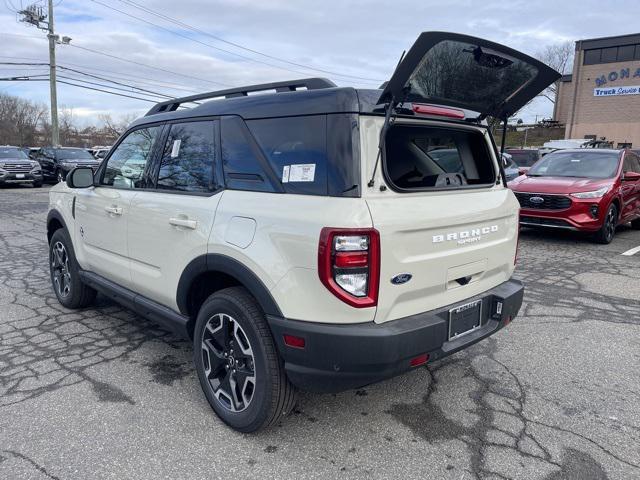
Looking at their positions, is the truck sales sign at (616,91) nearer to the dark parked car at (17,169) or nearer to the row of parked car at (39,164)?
the row of parked car at (39,164)

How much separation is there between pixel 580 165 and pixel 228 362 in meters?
8.55

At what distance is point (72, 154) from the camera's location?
21609 millimetres

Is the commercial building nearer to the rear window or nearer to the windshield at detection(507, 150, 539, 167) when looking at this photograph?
the windshield at detection(507, 150, 539, 167)

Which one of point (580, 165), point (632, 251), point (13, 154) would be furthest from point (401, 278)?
point (13, 154)

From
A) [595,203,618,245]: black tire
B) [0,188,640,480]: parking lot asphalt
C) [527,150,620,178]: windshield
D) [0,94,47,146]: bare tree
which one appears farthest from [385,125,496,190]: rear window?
[0,94,47,146]: bare tree

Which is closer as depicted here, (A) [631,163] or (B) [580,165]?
(B) [580,165]

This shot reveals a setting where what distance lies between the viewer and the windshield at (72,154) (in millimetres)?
21312

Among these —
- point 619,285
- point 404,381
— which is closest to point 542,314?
point 619,285

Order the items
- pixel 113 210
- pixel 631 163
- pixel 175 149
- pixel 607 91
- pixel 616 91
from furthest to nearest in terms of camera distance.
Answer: pixel 607 91 < pixel 616 91 < pixel 631 163 < pixel 113 210 < pixel 175 149

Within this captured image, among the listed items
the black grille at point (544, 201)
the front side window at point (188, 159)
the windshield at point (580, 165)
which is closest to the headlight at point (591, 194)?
the black grille at point (544, 201)

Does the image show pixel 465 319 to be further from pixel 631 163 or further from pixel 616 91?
pixel 616 91

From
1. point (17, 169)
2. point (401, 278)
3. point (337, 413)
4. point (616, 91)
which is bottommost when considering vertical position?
point (337, 413)

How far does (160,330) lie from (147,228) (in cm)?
134

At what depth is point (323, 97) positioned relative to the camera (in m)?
2.54
